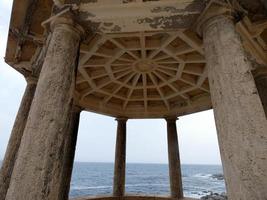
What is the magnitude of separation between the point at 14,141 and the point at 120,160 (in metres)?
9.84

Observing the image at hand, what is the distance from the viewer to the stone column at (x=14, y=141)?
7719mm

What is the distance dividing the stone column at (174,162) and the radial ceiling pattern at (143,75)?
4.28 feet

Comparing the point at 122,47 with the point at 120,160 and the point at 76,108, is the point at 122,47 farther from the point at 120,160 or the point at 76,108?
the point at 120,160

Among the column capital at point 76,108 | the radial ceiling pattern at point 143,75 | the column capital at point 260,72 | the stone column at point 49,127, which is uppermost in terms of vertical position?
the radial ceiling pattern at point 143,75

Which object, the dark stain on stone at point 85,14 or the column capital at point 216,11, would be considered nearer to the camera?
the column capital at point 216,11

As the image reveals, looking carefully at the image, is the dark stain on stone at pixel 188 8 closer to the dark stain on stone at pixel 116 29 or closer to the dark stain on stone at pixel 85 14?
the dark stain on stone at pixel 116 29

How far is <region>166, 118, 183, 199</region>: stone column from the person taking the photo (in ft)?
50.4

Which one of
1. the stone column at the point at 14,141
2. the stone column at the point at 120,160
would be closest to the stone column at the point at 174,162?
the stone column at the point at 120,160

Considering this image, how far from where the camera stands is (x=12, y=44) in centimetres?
884

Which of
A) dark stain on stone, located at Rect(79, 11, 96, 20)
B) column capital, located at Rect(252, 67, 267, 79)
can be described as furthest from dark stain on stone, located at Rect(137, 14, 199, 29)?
Answer: column capital, located at Rect(252, 67, 267, 79)

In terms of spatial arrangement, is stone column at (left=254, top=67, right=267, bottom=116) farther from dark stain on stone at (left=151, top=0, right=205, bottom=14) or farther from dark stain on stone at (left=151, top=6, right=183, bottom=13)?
dark stain on stone at (left=151, top=6, right=183, bottom=13)

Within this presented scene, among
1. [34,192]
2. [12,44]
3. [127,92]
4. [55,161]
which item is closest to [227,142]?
[55,161]

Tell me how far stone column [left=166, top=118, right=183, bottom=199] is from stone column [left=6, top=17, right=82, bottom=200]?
13171 mm

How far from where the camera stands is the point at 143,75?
14.3m
